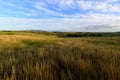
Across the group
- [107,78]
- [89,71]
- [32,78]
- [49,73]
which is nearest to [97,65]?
[89,71]

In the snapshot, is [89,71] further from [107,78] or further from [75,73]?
[107,78]

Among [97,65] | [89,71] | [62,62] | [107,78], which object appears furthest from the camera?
[62,62]

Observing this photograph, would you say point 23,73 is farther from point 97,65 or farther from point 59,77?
point 97,65

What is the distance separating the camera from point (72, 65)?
4051 millimetres

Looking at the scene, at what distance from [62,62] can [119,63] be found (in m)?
1.32

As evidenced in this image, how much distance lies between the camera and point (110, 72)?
333 centimetres

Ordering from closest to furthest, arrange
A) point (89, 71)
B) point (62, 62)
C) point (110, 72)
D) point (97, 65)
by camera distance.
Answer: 1. point (110, 72)
2. point (89, 71)
3. point (97, 65)
4. point (62, 62)

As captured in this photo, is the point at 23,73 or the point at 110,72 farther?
the point at 23,73

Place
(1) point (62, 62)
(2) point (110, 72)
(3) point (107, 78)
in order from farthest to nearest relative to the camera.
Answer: (1) point (62, 62), (2) point (110, 72), (3) point (107, 78)

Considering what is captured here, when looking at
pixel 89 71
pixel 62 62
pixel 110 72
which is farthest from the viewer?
pixel 62 62

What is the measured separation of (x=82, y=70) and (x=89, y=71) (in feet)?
0.48

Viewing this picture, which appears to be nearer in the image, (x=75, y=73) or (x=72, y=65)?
(x=75, y=73)

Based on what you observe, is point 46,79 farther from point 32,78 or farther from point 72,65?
point 72,65

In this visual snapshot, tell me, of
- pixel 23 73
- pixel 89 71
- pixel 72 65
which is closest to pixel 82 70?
pixel 89 71
